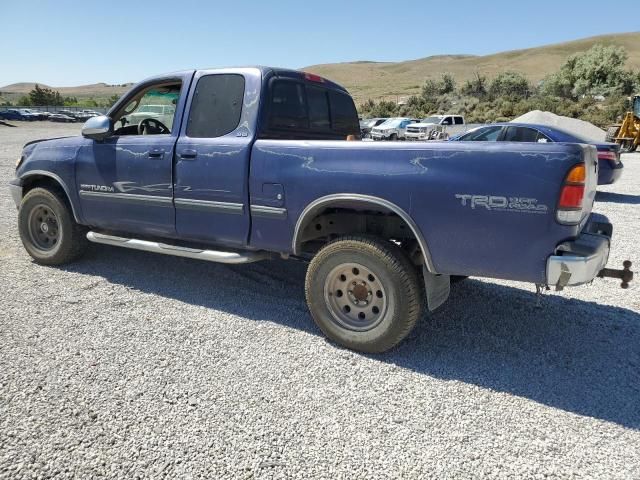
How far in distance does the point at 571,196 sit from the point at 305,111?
2.52 m

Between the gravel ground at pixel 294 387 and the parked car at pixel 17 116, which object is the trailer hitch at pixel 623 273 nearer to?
the gravel ground at pixel 294 387

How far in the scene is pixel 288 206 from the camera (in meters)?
3.73

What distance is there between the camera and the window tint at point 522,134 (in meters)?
10.5

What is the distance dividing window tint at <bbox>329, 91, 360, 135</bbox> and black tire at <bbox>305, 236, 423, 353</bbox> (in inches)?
72.7

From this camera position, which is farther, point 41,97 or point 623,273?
point 41,97

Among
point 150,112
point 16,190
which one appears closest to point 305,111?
point 150,112

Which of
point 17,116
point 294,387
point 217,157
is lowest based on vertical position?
point 294,387

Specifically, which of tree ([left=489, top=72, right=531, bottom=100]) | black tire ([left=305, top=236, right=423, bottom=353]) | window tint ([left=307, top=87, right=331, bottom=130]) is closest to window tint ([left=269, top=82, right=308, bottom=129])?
window tint ([left=307, top=87, right=331, bottom=130])

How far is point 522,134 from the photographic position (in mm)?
10789

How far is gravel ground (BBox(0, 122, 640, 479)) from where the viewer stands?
2.50 m

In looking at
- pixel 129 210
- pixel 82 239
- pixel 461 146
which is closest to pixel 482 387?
pixel 461 146

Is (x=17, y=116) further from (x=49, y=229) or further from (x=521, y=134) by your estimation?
(x=49, y=229)

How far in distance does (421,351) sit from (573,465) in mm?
1346

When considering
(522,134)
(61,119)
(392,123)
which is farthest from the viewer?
(61,119)
